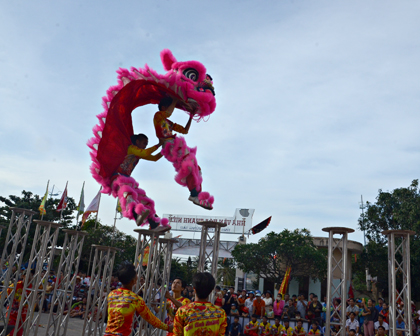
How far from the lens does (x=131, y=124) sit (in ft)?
26.4

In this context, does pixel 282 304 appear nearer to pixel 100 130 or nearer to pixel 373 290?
pixel 100 130

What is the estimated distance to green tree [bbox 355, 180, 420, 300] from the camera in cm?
1792

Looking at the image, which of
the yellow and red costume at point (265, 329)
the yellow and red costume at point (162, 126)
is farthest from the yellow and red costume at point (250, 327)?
the yellow and red costume at point (162, 126)

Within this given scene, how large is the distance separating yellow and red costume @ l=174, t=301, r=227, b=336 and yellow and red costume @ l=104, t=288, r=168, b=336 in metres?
0.54

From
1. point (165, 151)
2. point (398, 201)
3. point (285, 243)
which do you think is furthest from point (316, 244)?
point (165, 151)

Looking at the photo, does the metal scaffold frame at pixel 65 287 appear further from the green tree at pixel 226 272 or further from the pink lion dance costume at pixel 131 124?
the green tree at pixel 226 272

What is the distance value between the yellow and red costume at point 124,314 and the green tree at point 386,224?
16.5 metres

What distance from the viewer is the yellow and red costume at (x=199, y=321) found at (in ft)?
10.7

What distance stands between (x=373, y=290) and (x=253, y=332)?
43.9 ft

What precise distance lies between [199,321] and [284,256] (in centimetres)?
1833

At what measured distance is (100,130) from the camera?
802cm

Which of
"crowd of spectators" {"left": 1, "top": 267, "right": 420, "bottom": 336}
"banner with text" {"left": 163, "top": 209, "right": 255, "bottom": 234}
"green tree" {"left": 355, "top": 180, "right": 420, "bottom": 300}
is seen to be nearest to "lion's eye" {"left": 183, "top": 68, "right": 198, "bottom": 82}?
"crowd of spectators" {"left": 1, "top": 267, "right": 420, "bottom": 336}

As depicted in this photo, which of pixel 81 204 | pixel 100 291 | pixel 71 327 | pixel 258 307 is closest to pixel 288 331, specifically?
pixel 258 307

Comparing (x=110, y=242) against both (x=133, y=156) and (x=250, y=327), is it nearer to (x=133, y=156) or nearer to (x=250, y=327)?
(x=250, y=327)
